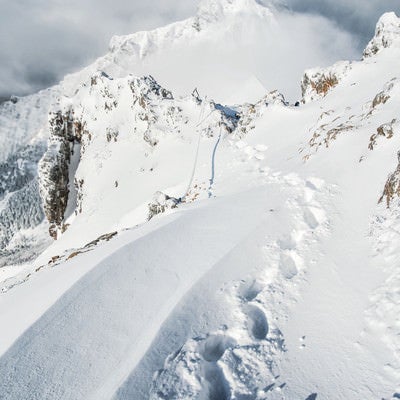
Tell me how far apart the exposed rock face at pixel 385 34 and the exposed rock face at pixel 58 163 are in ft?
177

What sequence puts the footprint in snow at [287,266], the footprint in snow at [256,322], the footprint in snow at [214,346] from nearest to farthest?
the footprint in snow at [214,346], the footprint in snow at [256,322], the footprint in snow at [287,266]

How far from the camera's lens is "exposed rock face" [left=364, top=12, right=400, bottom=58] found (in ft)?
128

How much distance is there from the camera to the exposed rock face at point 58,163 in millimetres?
76188

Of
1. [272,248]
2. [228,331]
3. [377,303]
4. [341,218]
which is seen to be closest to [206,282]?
[228,331]

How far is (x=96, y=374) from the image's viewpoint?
823 centimetres

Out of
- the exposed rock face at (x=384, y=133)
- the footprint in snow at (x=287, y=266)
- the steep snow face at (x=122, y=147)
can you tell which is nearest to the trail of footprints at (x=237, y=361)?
the footprint in snow at (x=287, y=266)

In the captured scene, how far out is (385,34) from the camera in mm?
40188

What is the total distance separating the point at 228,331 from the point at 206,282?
193 cm

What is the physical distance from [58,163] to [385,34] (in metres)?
60.4

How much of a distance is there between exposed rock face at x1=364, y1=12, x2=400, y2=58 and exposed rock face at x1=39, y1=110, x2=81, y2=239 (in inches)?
2121

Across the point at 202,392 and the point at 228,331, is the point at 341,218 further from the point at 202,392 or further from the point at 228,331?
the point at 202,392

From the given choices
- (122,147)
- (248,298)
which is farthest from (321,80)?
(248,298)

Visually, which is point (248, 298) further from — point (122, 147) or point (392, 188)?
point (122, 147)

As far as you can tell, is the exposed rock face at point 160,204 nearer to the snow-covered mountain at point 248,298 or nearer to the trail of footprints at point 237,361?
the snow-covered mountain at point 248,298
